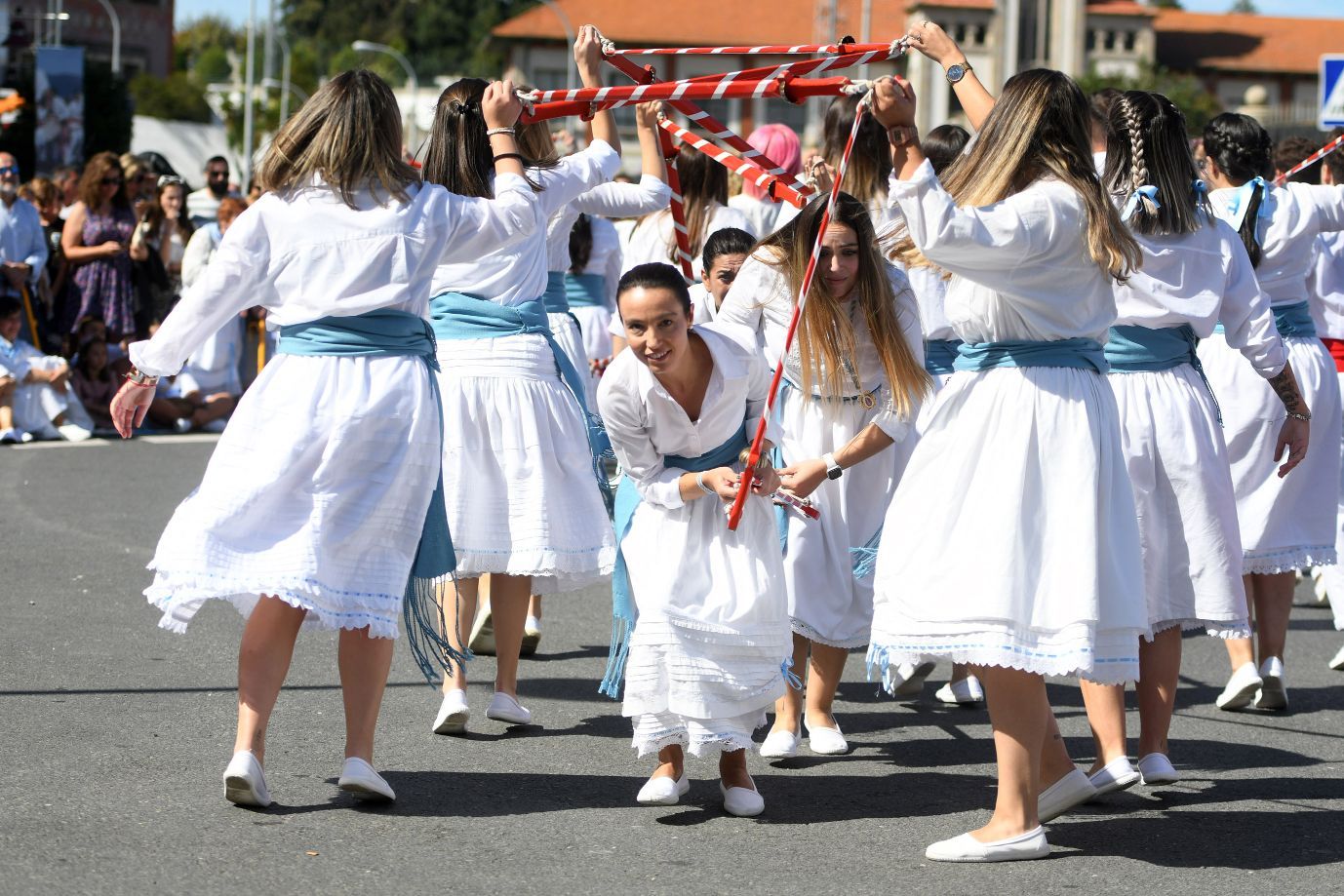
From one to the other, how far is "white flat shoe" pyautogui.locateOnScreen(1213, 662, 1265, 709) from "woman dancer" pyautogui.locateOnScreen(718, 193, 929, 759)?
1753 mm

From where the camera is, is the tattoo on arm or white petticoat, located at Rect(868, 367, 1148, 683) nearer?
white petticoat, located at Rect(868, 367, 1148, 683)

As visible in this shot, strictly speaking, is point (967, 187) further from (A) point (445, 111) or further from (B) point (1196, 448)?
(A) point (445, 111)

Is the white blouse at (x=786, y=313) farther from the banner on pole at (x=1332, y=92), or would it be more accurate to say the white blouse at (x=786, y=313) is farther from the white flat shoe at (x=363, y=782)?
the banner on pole at (x=1332, y=92)

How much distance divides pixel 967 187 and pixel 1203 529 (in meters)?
1.68

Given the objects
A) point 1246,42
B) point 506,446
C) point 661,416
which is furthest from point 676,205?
point 1246,42

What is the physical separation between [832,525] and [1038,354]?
1401 mm

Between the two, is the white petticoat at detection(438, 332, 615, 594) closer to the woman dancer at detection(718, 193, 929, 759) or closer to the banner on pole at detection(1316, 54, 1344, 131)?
the woman dancer at detection(718, 193, 929, 759)

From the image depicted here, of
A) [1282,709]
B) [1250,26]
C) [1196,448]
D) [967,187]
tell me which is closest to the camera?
[967,187]

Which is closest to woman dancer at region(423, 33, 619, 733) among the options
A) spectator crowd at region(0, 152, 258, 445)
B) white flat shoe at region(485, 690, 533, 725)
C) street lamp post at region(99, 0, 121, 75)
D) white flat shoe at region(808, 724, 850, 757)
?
white flat shoe at region(485, 690, 533, 725)

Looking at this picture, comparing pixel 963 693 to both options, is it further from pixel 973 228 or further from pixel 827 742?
pixel 973 228

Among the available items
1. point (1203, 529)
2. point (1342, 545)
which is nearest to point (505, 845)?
point (1203, 529)

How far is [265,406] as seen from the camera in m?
5.09

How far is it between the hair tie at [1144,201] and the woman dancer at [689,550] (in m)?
1.35

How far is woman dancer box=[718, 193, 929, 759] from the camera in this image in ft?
19.2
